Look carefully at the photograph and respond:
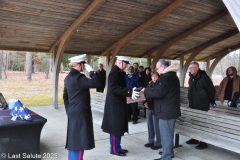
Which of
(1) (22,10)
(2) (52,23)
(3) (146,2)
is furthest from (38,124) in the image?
(3) (146,2)

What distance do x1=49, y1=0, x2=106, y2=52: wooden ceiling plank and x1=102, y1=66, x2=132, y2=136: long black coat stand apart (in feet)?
9.00

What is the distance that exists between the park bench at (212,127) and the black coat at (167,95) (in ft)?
2.50

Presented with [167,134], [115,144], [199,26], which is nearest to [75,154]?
[115,144]

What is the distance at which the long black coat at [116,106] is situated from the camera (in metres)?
3.77

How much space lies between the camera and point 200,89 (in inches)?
170

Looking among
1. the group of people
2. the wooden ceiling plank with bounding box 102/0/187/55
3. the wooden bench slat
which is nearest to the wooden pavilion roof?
the wooden ceiling plank with bounding box 102/0/187/55

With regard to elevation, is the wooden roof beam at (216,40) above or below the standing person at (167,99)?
above

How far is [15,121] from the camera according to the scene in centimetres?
327

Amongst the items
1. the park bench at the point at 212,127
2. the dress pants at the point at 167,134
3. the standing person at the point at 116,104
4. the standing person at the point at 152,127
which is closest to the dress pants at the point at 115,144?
the standing person at the point at 116,104

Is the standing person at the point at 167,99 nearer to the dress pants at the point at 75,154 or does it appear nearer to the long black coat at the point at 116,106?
the long black coat at the point at 116,106

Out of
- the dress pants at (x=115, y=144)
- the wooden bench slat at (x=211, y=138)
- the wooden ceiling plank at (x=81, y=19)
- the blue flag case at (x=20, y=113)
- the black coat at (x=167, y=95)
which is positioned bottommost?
the dress pants at (x=115, y=144)

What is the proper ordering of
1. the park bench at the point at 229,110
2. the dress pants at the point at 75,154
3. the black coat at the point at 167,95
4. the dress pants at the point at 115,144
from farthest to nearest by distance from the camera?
the park bench at the point at 229,110
the dress pants at the point at 115,144
the black coat at the point at 167,95
the dress pants at the point at 75,154

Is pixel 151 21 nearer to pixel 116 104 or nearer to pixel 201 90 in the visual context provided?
pixel 201 90

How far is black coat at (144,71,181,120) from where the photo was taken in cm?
333
